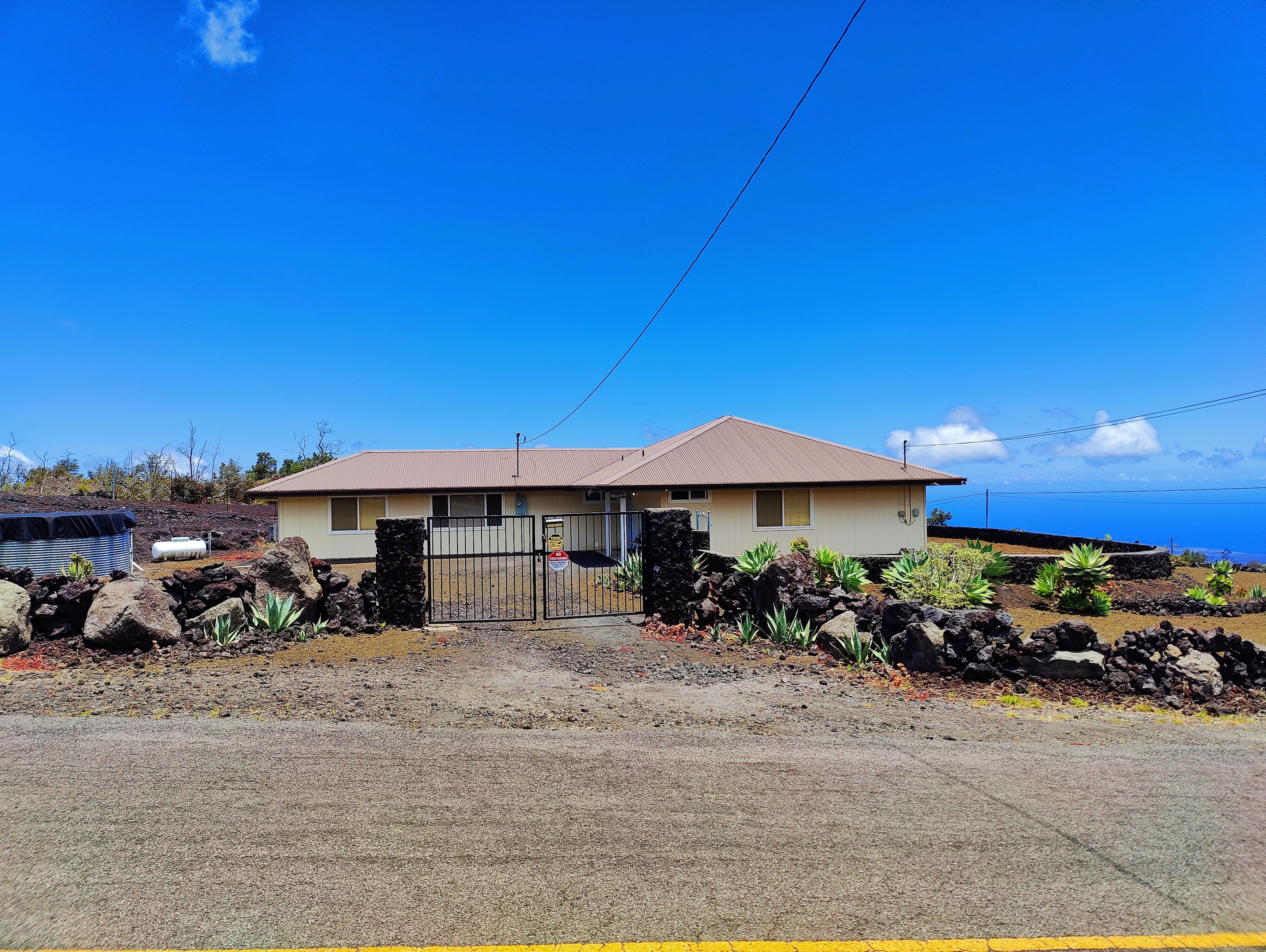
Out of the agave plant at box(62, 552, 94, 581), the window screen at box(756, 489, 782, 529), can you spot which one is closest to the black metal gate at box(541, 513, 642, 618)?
the window screen at box(756, 489, 782, 529)

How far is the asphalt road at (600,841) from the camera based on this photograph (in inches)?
124

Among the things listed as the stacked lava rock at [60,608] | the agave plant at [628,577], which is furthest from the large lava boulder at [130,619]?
the agave plant at [628,577]

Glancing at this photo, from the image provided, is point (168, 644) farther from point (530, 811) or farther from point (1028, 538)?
point (1028, 538)

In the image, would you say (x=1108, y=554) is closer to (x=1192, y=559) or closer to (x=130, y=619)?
(x=1192, y=559)

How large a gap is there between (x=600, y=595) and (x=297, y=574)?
629 centimetres

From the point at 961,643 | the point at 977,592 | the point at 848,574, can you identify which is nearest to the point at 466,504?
the point at 848,574

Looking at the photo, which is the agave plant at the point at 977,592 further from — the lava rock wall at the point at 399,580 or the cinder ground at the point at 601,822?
the lava rock wall at the point at 399,580

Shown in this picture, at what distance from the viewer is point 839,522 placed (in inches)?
854

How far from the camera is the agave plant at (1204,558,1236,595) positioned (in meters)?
15.5

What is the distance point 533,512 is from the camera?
85.0ft

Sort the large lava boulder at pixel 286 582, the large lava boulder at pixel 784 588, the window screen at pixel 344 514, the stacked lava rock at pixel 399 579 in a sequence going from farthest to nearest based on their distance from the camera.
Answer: the window screen at pixel 344 514
the stacked lava rock at pixel 399 579
the large lava boulder at pixel 286 582
the large lava boulder at pixel 784 588

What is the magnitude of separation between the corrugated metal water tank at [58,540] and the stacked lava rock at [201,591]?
236 cm

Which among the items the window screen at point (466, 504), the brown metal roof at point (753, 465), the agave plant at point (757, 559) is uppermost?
the brown metal roof at point (753, 465)

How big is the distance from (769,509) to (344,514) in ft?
45.7
